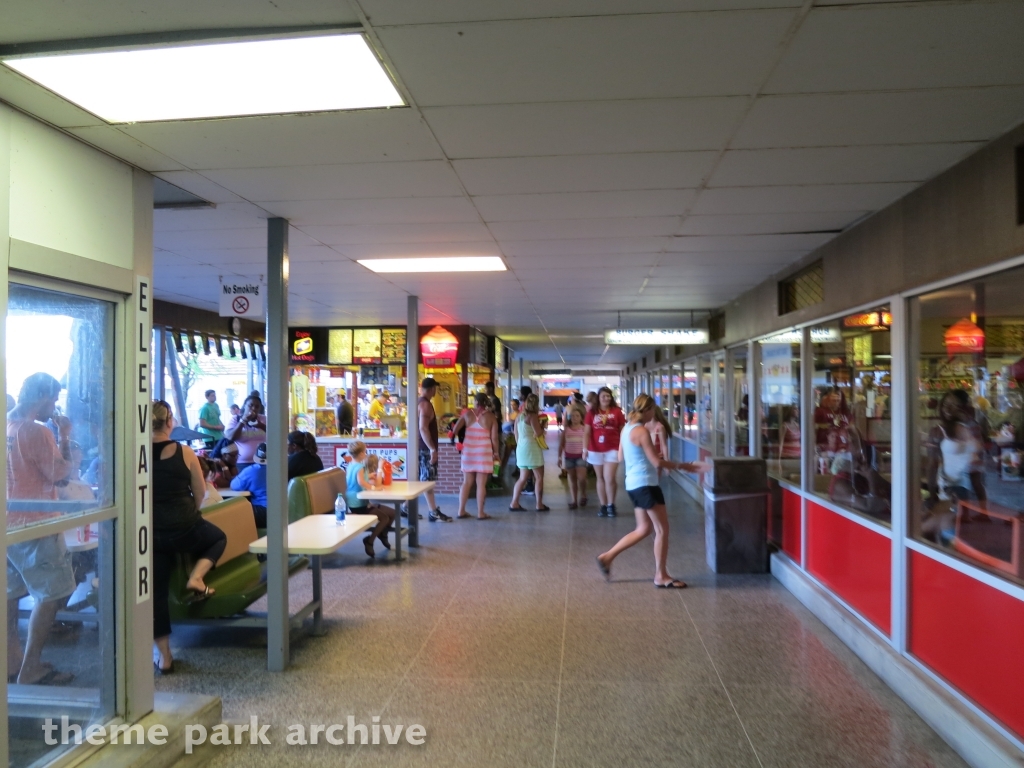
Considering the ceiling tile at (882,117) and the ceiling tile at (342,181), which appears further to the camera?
the ceiling tile at (342,181)

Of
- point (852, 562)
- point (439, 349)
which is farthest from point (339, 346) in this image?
point (852, 562)

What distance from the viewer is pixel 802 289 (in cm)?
659

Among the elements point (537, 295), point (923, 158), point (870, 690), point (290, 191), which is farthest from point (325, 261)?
point (870, 690)

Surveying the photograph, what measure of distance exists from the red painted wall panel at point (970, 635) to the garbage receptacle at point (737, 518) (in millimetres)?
2597

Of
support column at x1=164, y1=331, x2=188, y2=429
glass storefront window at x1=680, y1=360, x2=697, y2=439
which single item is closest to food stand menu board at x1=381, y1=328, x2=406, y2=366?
support column at x1=164, y1=331, x2=188, y2=429

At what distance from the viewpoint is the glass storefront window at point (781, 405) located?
6.85m

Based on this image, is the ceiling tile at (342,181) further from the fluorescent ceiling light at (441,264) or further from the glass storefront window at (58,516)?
the fluorescent ceiling light at (441,264)

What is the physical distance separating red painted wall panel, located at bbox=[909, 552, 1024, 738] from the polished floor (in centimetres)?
32

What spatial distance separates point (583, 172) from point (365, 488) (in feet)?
15.5

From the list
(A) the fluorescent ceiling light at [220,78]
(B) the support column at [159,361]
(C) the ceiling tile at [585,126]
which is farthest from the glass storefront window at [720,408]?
(A) the fluorescent ceiling light at [220,78]

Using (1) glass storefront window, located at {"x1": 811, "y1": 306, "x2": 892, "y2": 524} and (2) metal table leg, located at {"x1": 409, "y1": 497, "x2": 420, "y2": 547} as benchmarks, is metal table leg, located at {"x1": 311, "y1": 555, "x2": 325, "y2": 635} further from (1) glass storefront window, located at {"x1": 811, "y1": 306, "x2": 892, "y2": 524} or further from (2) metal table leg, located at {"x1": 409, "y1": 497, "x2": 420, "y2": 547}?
(1) glass storefront window, located at {"x1": 811, "y1": 306, "x2": 892, "y2": 524}

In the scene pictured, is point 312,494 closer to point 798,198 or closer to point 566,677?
point 566,677

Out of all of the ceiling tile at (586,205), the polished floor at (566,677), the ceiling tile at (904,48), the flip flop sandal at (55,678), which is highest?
the ceiling tile at (904,48)

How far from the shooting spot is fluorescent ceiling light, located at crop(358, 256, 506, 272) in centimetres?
631
